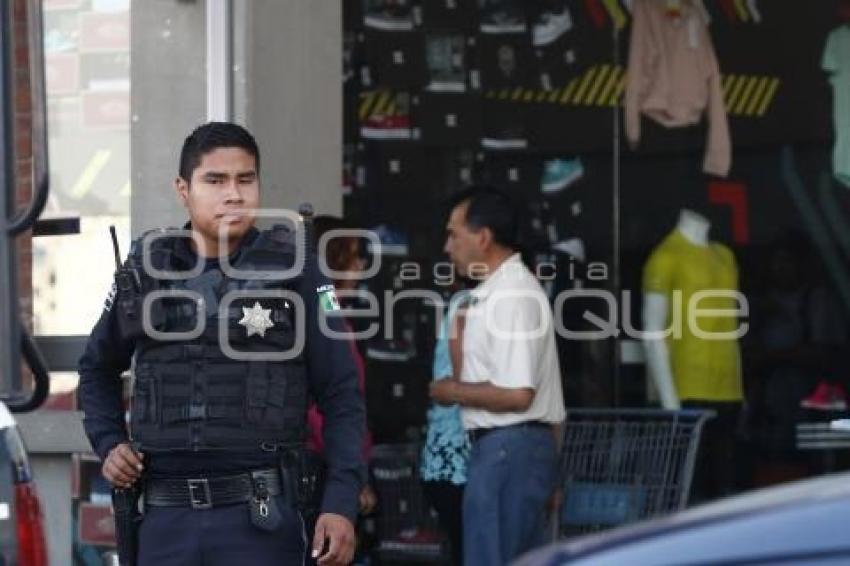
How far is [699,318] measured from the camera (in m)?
10.2

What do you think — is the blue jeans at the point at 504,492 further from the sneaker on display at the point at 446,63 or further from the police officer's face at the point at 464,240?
the sneaker on display at the point at 446,63

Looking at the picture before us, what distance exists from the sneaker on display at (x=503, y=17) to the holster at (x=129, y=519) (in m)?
5.45

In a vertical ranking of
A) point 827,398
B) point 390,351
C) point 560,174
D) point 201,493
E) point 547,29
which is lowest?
point 827,398

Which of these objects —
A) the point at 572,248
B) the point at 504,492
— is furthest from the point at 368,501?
the point at 572,248

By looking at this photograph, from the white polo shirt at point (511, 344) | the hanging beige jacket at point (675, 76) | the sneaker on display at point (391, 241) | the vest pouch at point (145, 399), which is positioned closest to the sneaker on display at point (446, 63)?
the sneaker on display at point (391, 241)

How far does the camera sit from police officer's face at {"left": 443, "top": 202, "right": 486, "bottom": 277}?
801 centimetres

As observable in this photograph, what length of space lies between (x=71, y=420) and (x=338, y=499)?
3126mm

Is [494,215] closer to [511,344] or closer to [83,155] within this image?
[511,344]

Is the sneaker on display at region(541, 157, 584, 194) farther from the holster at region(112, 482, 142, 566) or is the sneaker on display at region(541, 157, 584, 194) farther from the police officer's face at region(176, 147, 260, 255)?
the holster at region(112, 482, 142, 566)

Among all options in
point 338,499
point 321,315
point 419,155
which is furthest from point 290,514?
point 419,155

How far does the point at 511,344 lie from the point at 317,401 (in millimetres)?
2097

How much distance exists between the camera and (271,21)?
827cm

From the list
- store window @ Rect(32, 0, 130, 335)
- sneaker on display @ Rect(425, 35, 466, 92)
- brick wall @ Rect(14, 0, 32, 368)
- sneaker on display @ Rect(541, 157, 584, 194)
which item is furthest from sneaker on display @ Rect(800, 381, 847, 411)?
brick wall @ Rect(14, 0, 32, 368)

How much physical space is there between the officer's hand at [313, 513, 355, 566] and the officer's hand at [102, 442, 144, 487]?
0.54m
